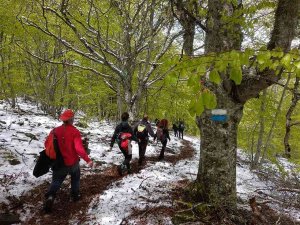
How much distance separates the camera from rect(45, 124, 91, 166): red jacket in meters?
6.02

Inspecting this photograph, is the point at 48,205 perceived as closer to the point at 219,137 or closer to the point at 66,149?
the point at 66,149

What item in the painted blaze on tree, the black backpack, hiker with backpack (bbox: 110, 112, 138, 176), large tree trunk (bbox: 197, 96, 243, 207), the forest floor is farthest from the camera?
the black backpack

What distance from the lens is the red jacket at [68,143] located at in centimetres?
602

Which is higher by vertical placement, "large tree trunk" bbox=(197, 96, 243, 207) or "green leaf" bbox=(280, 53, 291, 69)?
"green leaf" bbox=(280, 53, 291, 69)

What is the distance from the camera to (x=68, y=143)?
607 cm

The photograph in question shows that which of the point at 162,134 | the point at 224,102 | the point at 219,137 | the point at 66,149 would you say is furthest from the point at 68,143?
the point at 162,134

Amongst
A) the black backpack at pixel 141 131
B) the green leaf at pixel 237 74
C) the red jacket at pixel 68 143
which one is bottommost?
the black backpack at pixel 141 131

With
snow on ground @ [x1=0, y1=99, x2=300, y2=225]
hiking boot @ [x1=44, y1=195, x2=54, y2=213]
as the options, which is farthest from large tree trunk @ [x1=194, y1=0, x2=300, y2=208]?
hiking boot @ [x1=44, y1=195, x2=54, y2=213]

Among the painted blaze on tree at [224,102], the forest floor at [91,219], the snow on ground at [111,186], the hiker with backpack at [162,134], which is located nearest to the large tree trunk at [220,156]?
the painted blaze on tree at [224,102]

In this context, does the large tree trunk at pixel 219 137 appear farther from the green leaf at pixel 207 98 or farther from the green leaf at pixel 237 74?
the green leaf at pixel 207 98

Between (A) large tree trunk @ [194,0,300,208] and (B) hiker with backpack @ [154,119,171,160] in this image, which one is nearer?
(A) large tree trunk @ [194,0,300,208]

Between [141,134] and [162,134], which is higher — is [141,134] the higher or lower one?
the higher one

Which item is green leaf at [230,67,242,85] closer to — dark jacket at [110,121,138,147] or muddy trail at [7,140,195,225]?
muddy trail at [7,140,195,225]

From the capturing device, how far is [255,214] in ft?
18.1
